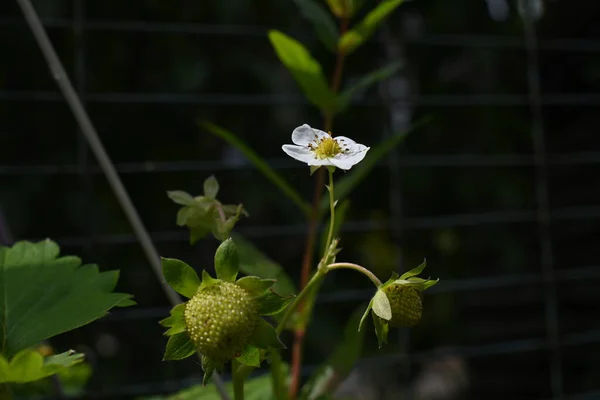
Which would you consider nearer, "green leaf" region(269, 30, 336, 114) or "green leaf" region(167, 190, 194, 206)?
"green leaf" region(167, 190, 194, 206)

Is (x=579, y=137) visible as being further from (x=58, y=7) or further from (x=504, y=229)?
(x=58, y=7)

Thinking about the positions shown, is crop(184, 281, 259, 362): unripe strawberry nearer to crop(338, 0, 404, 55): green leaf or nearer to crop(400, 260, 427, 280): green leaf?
crop(400, 260, 427, 280): green leaf

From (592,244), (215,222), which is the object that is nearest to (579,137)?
(592,244)

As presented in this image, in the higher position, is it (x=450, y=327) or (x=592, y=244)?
(x=592, y=244)

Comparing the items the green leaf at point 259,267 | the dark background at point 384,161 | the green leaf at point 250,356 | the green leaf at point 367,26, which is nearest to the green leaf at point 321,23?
the green leaf at point 367,26

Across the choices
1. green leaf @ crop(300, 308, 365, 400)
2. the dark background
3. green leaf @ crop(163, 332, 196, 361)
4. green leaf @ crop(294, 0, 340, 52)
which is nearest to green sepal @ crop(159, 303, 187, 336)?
green leaf @ crop(163, 332, 196, 361)
